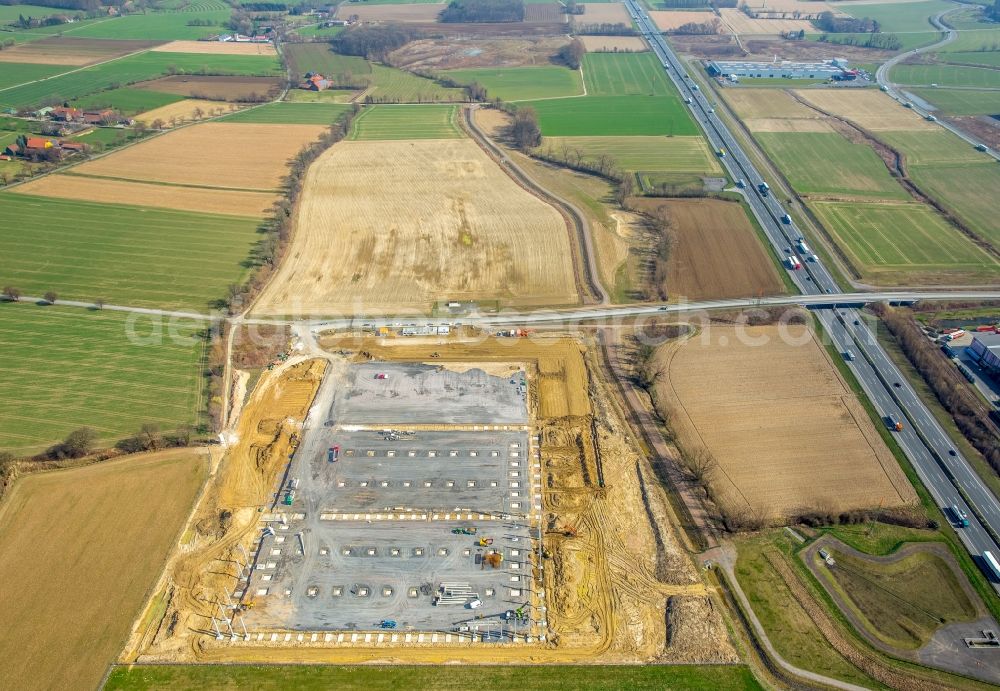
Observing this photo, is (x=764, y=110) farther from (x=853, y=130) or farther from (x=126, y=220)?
(x=126, y=220)

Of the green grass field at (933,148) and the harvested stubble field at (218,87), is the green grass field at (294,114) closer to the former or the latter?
the harvested stubble field at (218,87)

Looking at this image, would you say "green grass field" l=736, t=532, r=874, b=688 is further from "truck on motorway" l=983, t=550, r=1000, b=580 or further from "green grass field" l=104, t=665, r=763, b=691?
"truck on motorway" l=983, t=550, r=1000, b=580

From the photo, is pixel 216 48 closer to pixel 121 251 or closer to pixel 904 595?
pixel 121 251

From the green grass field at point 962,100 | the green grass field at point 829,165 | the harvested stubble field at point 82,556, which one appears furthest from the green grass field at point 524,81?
the harvested stubble field at point 82,556

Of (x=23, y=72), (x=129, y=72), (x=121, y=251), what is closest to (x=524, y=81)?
(x=129, y=72)

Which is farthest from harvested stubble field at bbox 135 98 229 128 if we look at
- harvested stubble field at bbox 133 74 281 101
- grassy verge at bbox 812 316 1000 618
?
grassy verge at bbox 812 316 1000 618

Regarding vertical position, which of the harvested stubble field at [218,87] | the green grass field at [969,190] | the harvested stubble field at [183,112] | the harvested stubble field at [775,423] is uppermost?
the harvested stubble field at [218,87]
